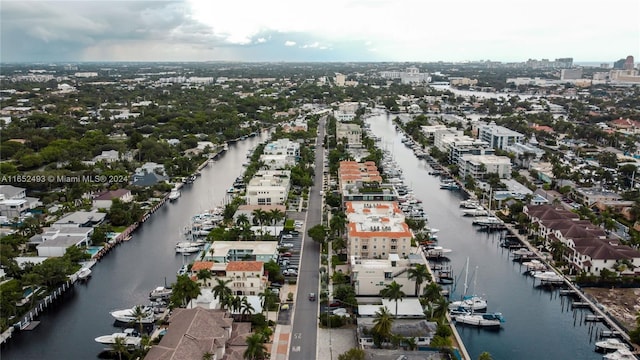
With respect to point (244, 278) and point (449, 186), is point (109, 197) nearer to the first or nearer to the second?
point (244, 278)

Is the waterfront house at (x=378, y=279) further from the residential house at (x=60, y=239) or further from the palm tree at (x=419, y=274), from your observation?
the residential house at (x=60, y=239)

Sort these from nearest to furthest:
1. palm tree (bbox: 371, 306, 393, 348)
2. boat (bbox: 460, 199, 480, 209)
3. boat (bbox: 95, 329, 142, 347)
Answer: palm tree (bbox: 371, 306, 393, 348) → boat (bbox: 95, 329, 142, 347) → boat (bbox: 460, 199, 480, 209)

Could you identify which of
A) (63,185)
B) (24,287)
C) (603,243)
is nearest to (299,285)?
(24,287)

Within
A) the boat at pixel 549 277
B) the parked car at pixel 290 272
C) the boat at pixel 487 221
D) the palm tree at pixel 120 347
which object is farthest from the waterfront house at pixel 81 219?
the boat at pixel 549 277

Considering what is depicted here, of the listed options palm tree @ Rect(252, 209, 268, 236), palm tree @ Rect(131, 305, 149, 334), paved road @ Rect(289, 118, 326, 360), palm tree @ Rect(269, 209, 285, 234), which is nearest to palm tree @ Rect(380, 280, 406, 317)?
paved road @ Rect(289, 118, 326, 360)

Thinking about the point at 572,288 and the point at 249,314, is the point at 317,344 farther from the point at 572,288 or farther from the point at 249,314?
the point at 572,288

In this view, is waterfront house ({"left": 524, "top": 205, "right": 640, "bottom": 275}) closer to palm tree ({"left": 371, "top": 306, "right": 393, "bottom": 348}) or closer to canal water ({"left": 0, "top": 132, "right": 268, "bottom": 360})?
palm tree ({"left": 371, "top": 306, "right": 393, "bottom": 348})
